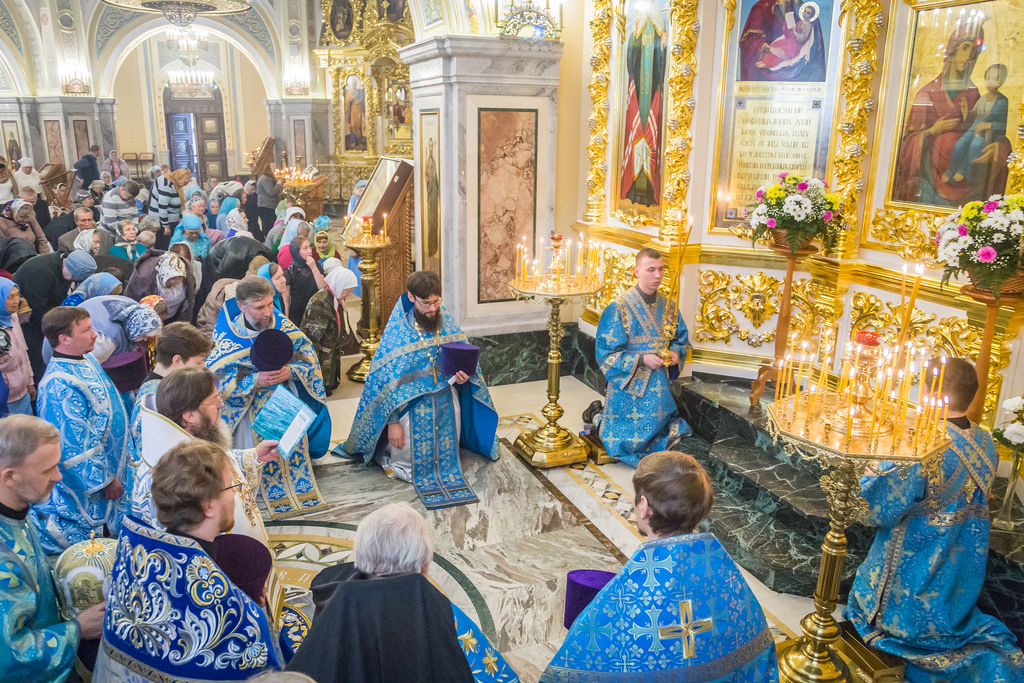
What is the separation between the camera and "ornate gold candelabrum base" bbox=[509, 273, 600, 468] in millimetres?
5453

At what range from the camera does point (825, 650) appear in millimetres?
3494

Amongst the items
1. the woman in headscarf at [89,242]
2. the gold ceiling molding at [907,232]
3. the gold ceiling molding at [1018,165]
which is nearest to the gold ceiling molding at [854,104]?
the gold ceiling molding at [907,232]

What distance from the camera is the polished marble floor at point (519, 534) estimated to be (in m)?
4.05

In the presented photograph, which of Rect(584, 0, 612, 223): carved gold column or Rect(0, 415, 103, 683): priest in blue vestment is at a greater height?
Rect(584, 0, 612, 223): carved gold column

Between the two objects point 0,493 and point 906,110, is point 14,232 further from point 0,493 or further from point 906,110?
point 906,110

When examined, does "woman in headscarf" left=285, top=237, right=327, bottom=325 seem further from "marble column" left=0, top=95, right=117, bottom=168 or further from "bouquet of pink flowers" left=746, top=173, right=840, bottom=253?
"marble column" left=0, top=95, right=117, bottom=168

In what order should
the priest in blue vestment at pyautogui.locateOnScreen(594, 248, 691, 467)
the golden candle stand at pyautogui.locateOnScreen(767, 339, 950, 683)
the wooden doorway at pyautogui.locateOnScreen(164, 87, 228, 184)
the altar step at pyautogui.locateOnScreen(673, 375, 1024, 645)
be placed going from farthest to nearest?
the wooden doorway at pyautogui.locateOnScreen(164, 87, 228, 184), the priest in blue vestment at pyautogui.locateOnScreen(594, 248, 691, 467), the altar step at pyautogui.locateOnScreen(673, 375, 1024, 645), the golden candle stand at pyautogui.locateOnScreen(767, 339, 950, 683)

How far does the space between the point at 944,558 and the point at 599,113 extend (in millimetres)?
4991

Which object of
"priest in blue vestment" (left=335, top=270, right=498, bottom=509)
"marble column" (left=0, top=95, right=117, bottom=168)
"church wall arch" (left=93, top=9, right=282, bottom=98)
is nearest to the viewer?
"priest in blue vestment" (left=335, top=270, right=498, bottom=509)

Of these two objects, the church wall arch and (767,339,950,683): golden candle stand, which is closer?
(767,339,950,683): golden candle stand

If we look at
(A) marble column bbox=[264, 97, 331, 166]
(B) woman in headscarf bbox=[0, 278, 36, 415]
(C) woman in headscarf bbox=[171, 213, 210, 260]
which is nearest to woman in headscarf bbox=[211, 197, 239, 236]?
(C) woman in headscarf bbox=[171, 213, 210, 260]

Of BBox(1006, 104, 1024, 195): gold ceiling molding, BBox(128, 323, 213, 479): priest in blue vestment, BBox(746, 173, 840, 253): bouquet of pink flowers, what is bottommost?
BBox(128, 323, 213, 479): priest in blue vestment

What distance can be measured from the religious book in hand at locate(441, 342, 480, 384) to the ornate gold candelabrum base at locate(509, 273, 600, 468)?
0.58 meters

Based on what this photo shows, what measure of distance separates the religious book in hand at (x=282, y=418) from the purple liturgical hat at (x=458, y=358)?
1.10 metres
